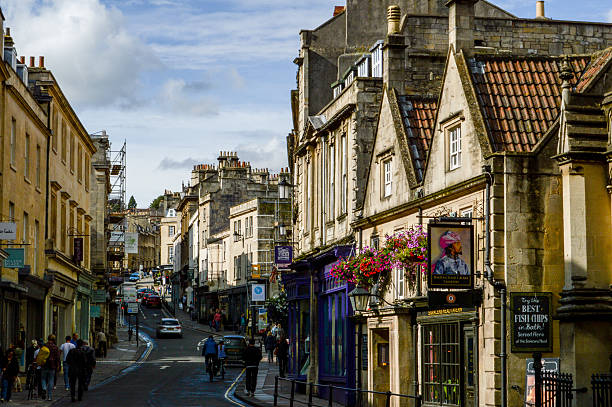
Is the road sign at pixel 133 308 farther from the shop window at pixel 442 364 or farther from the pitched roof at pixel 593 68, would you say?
the pitched roof at pixel 593 68

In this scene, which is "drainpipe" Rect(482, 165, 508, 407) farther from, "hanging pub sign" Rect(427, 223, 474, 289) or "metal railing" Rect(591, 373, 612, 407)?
"metal railing" Rect(591, 373, 612, 407)

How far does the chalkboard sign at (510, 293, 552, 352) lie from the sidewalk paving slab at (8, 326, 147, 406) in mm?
13908


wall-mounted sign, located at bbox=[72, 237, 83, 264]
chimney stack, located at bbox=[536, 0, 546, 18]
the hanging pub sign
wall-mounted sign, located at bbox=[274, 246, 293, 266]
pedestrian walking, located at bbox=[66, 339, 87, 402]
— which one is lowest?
pedestrian walking, located at bbox=[66, 339, 87, 402]

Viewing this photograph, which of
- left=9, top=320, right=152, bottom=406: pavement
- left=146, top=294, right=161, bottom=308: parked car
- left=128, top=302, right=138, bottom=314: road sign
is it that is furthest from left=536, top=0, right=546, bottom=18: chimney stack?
left=146, top=294, right=161, bottom=308: parked car

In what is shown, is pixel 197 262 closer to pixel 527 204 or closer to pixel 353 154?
pixel 353 154

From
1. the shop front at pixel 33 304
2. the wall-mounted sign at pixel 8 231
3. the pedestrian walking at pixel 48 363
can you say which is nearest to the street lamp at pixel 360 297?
the pedestrian walking at pixel 48 363

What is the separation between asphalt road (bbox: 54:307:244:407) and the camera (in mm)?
29953

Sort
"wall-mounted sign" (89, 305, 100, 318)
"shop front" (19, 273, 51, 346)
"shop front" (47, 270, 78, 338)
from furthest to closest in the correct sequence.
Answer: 1. "wall-mounted sign" (89, 305, 100, 318)
2. "shop front" (47, 270, 78, 338)
3. "shop front" (19, 273, 51, 346)

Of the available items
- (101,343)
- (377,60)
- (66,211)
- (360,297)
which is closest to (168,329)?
(101,343)

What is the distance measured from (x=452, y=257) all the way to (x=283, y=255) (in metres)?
19.1

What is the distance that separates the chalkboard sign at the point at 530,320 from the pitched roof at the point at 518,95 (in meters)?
3.38

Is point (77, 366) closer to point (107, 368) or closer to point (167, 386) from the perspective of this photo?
point (167, 386)

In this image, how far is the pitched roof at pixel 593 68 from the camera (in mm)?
22006

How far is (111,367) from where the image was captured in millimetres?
48594
